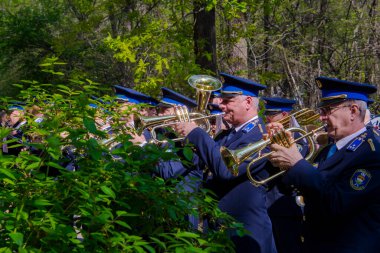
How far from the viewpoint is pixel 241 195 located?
5.07 meters

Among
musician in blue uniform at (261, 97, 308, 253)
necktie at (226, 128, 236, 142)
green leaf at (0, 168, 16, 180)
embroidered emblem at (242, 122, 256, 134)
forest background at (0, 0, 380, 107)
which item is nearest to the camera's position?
green leaf at (0, 168, 16, 180)

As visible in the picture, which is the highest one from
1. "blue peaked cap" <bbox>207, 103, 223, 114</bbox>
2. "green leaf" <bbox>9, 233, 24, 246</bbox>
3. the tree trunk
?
"green leaf" <bbox>9, 233, 24, 246</bbox>

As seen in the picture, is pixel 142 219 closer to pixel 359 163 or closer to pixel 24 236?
pixel 24 236

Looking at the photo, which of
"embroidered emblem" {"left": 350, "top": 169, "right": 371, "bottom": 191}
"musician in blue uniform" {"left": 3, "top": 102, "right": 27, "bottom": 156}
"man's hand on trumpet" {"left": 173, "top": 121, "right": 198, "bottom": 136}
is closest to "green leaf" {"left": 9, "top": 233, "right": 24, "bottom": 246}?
"musician in blue uniform" {"left": 3, "top": 102, "right": 27, "bottom": 156}

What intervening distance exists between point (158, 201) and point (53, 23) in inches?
599

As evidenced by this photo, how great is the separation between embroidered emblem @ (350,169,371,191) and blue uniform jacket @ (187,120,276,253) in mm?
1267

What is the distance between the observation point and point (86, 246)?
8.40 ft

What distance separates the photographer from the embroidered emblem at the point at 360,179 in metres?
3.57

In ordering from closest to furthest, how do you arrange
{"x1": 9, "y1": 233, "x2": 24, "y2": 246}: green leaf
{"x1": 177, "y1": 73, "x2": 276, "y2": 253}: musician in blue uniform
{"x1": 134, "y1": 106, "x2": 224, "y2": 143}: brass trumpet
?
{"x1": 9, "y1": 233, "x2": 24, "y2": 246}: green leaf → {"x1": 177, "y1": 73, "x2": 276, "y2": 253}: musician in blue uniform → {"x1": 134, "y1": 106, "x2": 224, "y2": 143}: brass trumpet

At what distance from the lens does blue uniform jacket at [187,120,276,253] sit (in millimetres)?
4934

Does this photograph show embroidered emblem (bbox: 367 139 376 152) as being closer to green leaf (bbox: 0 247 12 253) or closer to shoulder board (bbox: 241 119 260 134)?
shoulder board (bbox: 241 119 260 134)

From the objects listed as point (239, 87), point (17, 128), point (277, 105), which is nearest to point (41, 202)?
point (17, 128)

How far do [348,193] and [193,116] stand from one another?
2.75 meters

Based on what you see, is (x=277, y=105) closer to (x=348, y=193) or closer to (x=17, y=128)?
(x=348, y=193)
